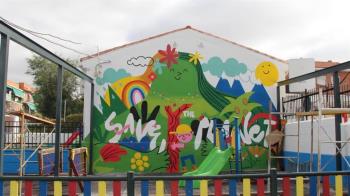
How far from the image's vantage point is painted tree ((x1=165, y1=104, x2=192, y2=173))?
535 inches

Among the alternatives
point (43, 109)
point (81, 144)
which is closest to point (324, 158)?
point (81, 144)

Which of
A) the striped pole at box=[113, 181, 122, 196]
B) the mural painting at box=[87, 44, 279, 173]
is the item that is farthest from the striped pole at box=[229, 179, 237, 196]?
the mural painting at box=[87, 44, 279, 173]

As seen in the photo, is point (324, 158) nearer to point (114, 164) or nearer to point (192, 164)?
point (192, 164)

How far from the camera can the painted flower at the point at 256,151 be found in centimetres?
1396

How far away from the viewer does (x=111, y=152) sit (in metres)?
13.5

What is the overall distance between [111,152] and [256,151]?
509 centimetres

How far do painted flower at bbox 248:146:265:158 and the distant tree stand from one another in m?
23.0

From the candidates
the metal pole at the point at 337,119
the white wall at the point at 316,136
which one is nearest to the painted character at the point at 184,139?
the white wall at the point at 316,136

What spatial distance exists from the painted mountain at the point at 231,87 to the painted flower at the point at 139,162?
3576 millimetres

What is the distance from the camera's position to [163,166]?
13.6 m

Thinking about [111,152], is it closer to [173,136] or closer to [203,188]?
[173,136]

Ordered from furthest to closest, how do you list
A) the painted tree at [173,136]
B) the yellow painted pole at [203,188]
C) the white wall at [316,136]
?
the painted tree at [173,136] → the white wall at [316,136] → the yellow painted pole at [203,188]

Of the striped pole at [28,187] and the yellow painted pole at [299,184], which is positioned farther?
the yellow painted pole at [299,184]

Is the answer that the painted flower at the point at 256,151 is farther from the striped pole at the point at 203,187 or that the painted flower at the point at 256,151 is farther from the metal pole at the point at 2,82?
the metal pole at the point at 2,82
